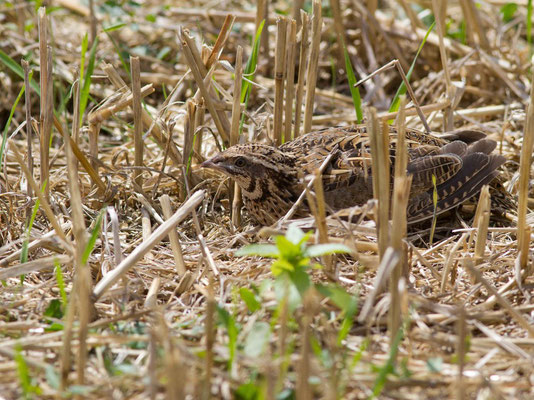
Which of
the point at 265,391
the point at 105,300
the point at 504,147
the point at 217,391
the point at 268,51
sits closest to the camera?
the point at 265,391

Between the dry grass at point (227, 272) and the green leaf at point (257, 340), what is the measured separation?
1cm

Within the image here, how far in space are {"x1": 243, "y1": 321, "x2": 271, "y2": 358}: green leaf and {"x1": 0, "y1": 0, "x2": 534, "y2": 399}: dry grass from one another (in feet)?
0.04

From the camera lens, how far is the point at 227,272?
410 cm

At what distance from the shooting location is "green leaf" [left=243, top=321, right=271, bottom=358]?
280 cm

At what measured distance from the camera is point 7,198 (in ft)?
15.2

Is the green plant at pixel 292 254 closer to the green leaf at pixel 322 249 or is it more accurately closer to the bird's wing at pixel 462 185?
the green leaf at pixel 322 249

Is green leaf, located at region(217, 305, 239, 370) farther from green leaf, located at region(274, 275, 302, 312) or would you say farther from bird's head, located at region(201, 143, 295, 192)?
bird's head, located at region(201, 143, 295, 192)

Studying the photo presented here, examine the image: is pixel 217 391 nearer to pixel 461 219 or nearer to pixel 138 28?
pixel 461 219

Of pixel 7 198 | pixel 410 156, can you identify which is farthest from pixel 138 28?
pixel 410 156

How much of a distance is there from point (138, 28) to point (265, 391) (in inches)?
208

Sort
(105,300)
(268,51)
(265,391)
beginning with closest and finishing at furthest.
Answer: (265,391)
(105,300)
(268,51)

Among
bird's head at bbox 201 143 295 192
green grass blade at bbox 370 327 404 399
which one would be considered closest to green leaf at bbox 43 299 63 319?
bird's head at bbox 201 143 295 192

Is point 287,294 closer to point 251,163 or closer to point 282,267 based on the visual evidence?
point 282,267

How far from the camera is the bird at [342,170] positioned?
4.57m
